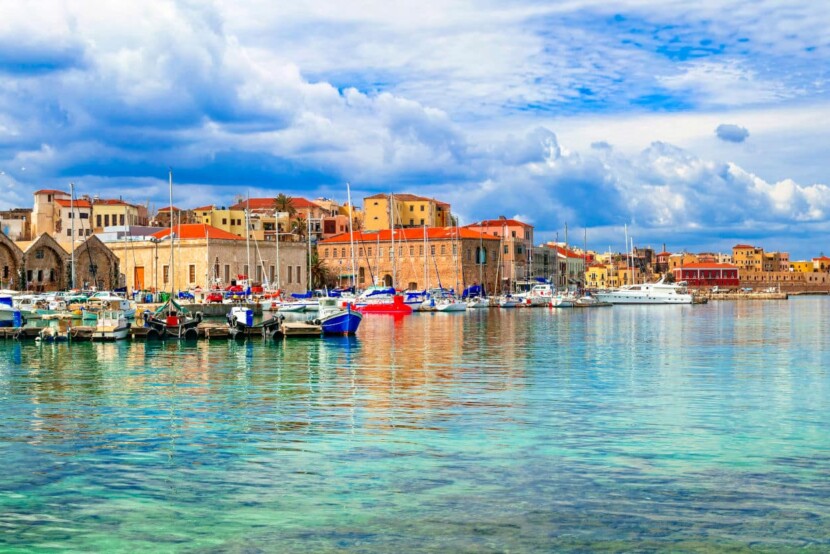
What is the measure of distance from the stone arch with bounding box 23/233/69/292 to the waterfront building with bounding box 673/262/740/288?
140m

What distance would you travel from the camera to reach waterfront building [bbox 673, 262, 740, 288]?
192m

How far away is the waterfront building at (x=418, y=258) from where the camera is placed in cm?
11000

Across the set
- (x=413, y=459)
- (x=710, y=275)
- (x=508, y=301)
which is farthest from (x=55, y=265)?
(x=710, y=275)

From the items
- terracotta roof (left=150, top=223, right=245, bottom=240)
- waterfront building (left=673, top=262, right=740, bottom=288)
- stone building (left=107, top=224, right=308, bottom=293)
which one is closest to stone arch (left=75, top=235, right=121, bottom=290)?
stone building (left=107, top=224, right=308, bottom=293)

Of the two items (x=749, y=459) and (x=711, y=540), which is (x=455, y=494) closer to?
(x=711, y=540)

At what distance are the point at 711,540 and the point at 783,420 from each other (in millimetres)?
9599

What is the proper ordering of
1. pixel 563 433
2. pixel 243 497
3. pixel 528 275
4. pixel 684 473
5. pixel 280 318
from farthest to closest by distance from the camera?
1. pixel 528 275
2. pixel 280 318
3. pixel 563 433
4. pixel 684 473
5. pixel 243 497

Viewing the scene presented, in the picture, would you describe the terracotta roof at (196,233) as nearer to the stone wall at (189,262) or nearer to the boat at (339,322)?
the stone wall at (189,262)

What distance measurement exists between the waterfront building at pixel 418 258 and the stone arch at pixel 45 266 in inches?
1501

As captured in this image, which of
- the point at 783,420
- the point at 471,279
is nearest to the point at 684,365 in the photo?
the point at 783,420

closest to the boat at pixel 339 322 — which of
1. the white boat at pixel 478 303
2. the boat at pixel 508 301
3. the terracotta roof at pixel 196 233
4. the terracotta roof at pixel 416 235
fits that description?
the terracotta roof at pixel 196 233

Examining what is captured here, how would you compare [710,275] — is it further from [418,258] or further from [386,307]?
[386,307]

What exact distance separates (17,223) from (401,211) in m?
47.5

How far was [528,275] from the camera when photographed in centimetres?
12438
